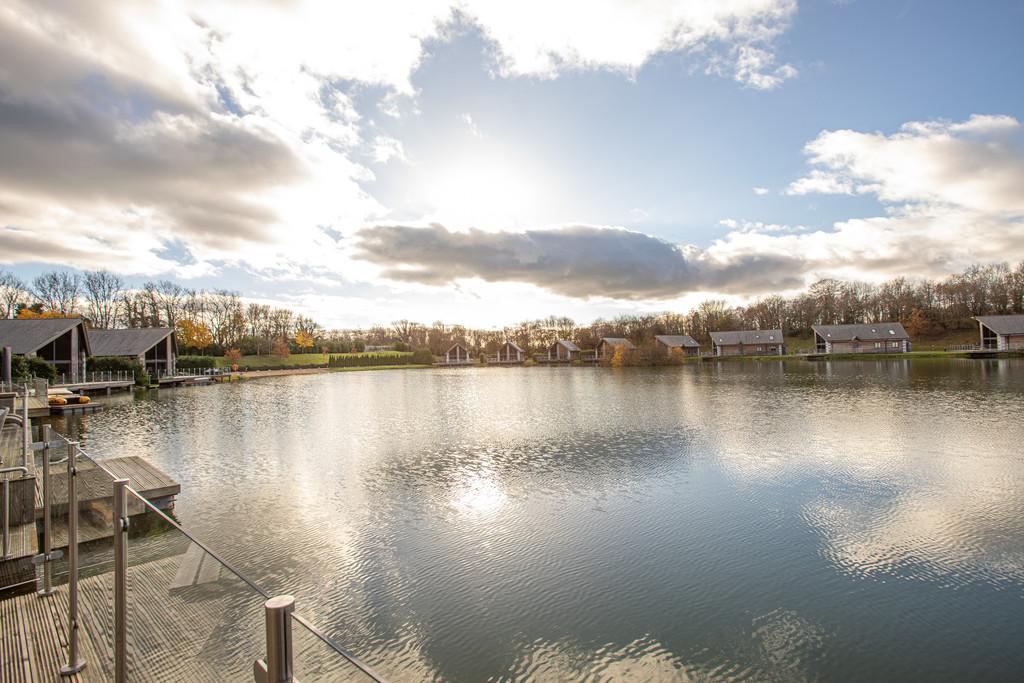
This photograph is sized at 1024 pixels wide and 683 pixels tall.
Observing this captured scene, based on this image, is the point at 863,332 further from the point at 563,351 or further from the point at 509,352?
the point at 509,352

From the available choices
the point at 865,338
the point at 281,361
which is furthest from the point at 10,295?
the point at 865,338

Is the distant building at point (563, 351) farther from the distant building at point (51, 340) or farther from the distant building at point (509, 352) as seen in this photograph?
the distant building at point (51, 340)

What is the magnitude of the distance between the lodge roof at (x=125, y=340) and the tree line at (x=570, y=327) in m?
22.2

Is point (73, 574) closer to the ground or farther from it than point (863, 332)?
closer to the ground

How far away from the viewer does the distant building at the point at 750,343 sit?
245 ft

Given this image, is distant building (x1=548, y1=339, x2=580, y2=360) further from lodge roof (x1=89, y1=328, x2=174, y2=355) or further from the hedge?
lodge roof (x1=89, y1=328, x2=174, y2=355)

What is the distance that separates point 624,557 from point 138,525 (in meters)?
5.86

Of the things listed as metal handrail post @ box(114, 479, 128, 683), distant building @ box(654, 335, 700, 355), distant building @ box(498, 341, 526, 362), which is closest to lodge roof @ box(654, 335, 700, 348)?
distant building @ box(654, 335, 700, 355)

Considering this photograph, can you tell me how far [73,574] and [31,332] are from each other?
133ft

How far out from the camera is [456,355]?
84688 mm

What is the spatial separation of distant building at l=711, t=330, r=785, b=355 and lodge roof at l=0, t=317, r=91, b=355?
237 feet

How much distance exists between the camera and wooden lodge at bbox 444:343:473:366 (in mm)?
83188

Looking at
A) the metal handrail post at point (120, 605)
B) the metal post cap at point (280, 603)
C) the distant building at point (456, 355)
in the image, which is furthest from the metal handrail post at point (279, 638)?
the distant building at point (456, 355)

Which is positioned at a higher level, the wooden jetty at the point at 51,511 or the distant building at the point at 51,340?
the distant building at the point at 51,340
